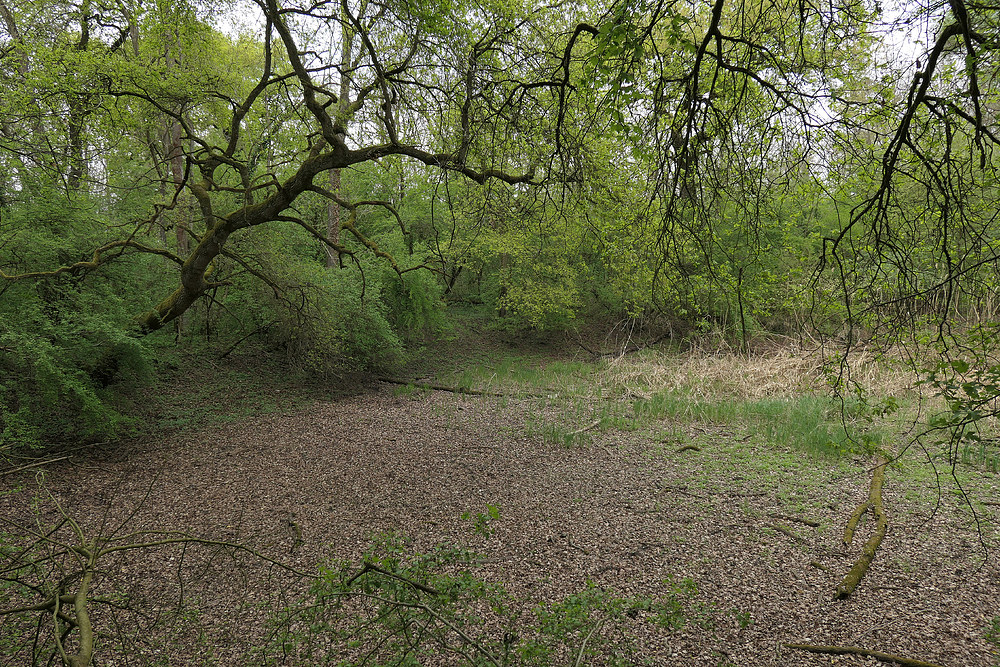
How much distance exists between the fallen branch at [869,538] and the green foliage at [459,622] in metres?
0.99

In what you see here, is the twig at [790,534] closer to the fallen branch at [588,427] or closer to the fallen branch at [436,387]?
the fallen branch at [588,427]

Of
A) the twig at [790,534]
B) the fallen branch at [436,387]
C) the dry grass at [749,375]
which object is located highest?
the dry grass at [749,375]

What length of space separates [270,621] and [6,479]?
4.11m

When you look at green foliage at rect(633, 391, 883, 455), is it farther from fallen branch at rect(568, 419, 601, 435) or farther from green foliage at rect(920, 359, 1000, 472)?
green foliage at rect(920, 359, 1000, 472)

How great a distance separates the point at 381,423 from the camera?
25.6ft

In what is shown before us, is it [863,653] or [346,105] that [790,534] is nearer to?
[863,653]

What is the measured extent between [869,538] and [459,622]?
3238mm

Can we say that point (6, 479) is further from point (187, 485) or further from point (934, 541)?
point (934, 541)

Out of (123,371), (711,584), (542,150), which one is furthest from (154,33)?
(711,584)

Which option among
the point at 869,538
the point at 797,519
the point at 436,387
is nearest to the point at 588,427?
the point at 797,519

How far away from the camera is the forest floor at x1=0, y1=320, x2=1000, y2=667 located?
2977mm

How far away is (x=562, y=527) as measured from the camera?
4.43 metres

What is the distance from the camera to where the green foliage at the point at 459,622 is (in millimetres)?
2777

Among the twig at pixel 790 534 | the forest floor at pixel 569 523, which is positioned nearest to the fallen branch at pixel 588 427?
the forest floor at pixel 569 523
